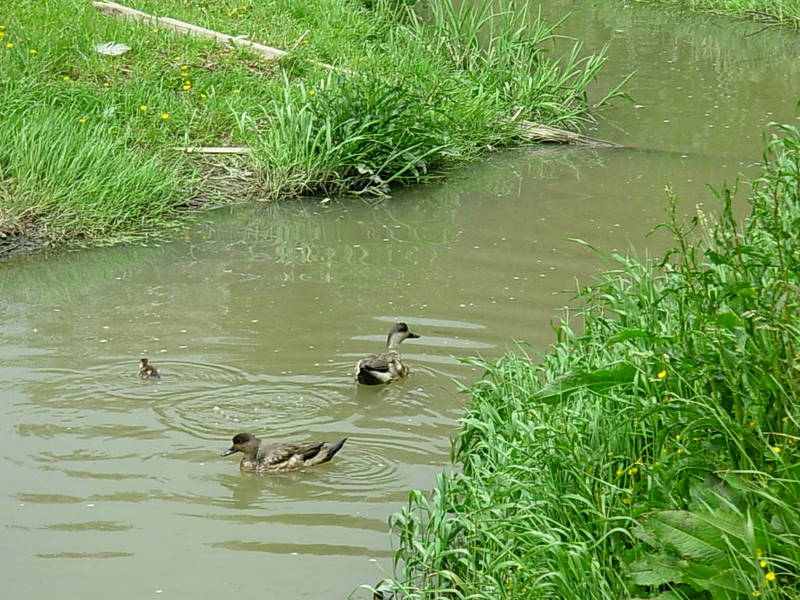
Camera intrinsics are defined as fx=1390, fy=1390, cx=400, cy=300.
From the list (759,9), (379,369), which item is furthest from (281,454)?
(759,9)

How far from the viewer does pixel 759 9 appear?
2061 centimetres

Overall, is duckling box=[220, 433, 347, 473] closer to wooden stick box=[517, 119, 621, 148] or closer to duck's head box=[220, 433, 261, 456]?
duck's head box=[220, 433, 261, 456]

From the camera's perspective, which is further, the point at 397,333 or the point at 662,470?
the point at 397,333

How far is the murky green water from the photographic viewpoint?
6.41m

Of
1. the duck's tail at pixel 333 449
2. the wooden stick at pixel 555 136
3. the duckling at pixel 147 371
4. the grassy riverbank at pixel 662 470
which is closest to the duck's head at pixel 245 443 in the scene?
the duck's tail at pixel 333 449

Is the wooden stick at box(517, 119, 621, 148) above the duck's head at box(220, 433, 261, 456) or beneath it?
beneath

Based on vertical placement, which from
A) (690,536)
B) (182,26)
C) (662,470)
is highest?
(690,536)

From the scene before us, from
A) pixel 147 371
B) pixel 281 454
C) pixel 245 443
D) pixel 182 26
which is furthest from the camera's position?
pixel 182 26

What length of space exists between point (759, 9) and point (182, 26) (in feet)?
31.5

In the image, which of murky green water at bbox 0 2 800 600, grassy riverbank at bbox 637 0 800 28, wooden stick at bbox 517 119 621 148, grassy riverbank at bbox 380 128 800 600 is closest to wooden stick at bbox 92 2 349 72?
wooden stick at bbox 517 119 621 148

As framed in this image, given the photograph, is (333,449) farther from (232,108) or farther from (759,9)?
(759,9)

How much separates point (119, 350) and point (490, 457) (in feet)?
11.5

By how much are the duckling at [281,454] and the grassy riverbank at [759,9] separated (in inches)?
584

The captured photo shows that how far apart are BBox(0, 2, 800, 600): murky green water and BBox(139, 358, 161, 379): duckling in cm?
5
